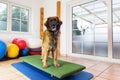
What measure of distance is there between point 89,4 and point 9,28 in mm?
2977

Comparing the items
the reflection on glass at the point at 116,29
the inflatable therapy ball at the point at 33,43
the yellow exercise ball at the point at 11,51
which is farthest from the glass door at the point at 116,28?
the yellow exercise ball at the point at 11,51

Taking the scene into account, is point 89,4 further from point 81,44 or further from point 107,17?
point 81,44

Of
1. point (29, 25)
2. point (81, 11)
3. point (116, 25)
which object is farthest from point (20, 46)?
point (116, 25)

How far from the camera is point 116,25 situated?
2.83 meters

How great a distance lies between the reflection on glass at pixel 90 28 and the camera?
3.07 m

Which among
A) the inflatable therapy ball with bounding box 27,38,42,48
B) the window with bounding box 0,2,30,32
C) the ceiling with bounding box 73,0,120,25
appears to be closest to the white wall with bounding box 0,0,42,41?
the window with bounding box 0,2,30,32

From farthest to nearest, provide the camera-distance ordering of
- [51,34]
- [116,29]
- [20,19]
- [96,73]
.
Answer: [20,19]
[116,29]
[96,73]
[51,34]

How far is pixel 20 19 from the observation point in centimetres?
438

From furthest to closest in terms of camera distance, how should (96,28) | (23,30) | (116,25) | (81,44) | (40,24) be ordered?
(40,24) < (23,30) < (81,44) < (96,28) < (116,25)

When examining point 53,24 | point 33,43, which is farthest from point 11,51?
point 53,24

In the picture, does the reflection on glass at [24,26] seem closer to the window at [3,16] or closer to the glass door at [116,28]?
the window at [3,16]

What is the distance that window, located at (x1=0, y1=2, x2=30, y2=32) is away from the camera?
3900mm

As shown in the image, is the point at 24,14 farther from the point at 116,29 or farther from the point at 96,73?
the point at 96,73

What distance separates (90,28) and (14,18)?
291cm
